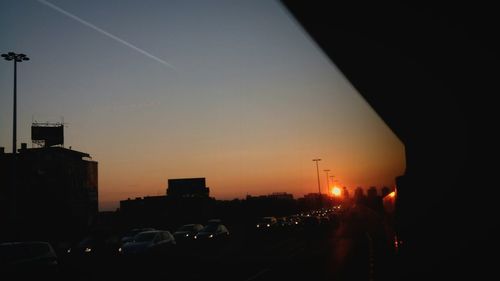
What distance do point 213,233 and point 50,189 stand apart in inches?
1370

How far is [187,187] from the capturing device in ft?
321

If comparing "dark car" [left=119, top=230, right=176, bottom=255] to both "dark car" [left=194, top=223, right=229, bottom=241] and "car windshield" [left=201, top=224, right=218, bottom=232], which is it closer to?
"dark car" [left=194, top=223, right=229, bottom=241]

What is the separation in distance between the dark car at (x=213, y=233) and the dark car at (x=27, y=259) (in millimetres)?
22660

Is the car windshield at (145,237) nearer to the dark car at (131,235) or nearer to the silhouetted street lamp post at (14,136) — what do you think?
the dark car at (131,235)

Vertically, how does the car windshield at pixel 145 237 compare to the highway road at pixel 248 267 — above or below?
above

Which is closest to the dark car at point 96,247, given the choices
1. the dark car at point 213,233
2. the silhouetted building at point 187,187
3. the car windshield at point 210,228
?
the dark car at point 213,233

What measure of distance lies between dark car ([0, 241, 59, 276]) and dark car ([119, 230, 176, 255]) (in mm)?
8938

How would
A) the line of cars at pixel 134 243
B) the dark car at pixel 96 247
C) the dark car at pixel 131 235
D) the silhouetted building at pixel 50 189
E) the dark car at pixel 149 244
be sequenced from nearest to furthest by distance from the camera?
the dark car at pixel 149 244 → the line of cars at pixel 134 243 → the dark car at pixel 96 247 → the dark car at pixel 131 235 → the silhouetted building at pixel 50 189

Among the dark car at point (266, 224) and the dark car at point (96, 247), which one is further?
the dark car at point (266, 224)

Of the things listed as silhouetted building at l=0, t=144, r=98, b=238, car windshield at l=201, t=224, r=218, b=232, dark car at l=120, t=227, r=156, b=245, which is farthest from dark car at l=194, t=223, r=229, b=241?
silhouetted building at l=0, t=144, r=98, b=238

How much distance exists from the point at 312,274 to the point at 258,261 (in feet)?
21.2

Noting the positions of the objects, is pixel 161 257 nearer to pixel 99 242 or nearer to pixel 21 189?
pixel 99 242

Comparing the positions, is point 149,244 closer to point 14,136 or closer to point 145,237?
point 145,237

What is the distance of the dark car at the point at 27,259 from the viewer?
1705 cm
